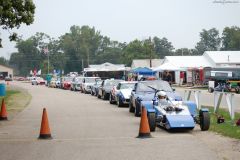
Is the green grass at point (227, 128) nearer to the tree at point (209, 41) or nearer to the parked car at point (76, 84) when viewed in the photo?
the parked car at point (76, 84)

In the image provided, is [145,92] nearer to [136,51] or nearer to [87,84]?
[87,84]

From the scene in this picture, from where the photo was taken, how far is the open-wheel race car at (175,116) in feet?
48.1

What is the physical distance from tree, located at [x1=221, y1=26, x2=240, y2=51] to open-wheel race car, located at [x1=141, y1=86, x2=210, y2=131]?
127 metres

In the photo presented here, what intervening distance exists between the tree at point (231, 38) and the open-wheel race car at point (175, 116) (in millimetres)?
126922

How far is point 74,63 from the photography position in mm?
158500

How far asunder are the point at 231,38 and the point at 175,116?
134 metres

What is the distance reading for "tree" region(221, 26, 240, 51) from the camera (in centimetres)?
13988

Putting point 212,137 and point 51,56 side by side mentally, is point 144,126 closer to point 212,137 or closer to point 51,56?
point 212,137

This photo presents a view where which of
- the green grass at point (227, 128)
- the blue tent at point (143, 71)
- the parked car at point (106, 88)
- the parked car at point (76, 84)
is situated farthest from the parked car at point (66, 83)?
the green grass at point (227, 128)

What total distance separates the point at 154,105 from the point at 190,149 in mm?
5517

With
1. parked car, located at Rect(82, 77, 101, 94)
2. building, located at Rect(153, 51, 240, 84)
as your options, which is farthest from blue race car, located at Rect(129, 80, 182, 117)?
building, located at Rect(153, 51, 240, 84)

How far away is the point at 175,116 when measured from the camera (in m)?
15.0

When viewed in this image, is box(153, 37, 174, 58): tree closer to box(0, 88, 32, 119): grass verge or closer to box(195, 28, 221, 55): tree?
box(195, 28, 221, 55): tree

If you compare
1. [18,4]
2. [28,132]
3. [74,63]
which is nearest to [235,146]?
[28,132]
